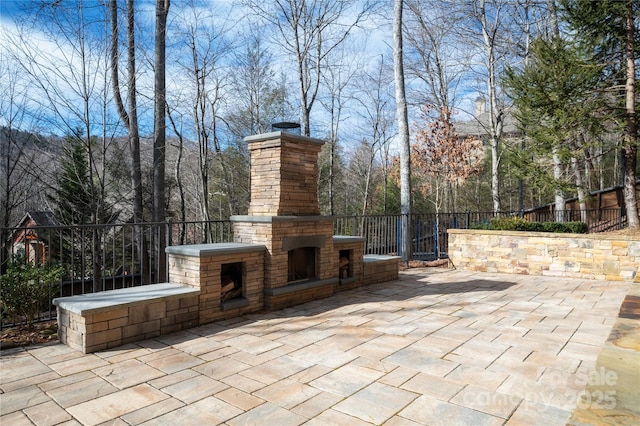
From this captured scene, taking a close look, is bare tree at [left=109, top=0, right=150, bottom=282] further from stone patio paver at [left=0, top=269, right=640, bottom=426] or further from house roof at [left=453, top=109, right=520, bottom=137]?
house roof at [left=453, top=109, right=520, bottom=137]

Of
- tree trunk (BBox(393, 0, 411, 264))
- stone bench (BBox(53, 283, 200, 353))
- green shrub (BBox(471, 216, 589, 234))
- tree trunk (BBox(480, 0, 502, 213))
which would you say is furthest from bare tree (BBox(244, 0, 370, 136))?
stone bench (BBox(53, 283, 200, 353))

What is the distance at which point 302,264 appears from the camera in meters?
5.42

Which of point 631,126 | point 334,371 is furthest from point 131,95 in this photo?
point 631,126

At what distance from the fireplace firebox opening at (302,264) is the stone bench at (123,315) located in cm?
152

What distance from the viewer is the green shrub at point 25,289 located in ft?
11.6

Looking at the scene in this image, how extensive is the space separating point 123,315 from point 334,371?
1979mm

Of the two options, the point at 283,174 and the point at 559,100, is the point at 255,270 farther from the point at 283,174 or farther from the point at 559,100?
the point at 559,100

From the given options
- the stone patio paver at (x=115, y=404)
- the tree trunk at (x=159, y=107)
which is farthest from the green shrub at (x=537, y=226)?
the stone patio paver at (x=115, y=404)

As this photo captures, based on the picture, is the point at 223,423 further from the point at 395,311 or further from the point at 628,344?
the point at 395,311

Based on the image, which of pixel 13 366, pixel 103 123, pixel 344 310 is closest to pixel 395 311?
pixel 344 310

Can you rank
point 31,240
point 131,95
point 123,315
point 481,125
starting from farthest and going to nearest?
point 481,125, point 31,240, point 131,95, point 123,315

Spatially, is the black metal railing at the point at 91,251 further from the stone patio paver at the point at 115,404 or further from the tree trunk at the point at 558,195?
the tree trunk at the point at 558,195

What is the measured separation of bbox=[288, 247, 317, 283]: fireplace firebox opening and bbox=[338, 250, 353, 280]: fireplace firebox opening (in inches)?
28.5

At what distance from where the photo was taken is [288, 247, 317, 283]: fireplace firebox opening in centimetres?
525
